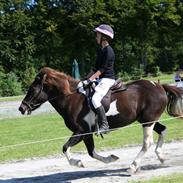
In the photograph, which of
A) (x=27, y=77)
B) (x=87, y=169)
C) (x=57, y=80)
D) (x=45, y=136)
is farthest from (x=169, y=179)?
(x=27, y=77)

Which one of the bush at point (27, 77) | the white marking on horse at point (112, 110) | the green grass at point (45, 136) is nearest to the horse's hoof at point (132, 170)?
the white marking on horse at point (112, 110)

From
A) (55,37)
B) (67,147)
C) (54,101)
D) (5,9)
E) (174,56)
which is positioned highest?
(54,101)

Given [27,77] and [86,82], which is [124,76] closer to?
[27,77]

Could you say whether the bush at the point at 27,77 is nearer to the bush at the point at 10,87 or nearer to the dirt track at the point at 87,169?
the bush at the point at 10,87

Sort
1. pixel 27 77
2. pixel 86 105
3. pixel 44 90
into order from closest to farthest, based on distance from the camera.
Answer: pixel 86 105
pixel 44 90
pixel 27 77

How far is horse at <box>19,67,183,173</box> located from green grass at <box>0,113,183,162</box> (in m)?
2.59

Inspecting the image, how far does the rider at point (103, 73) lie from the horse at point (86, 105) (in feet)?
0.66

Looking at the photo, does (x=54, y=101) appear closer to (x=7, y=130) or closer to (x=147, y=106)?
(x=147, y=106)

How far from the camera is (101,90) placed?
10.3 m

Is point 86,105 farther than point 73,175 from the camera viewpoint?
No

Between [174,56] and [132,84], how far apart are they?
7377cm

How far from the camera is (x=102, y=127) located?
10250 millimetres

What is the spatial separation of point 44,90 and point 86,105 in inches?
36.7

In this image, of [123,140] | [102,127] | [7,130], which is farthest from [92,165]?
[7,130]
